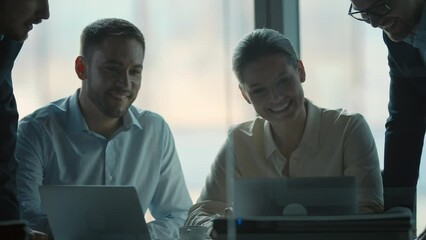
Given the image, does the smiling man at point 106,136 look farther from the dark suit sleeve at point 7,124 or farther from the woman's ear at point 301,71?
the woman's ear at point 301,71

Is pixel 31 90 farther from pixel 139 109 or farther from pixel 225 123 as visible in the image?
pixel 225 123

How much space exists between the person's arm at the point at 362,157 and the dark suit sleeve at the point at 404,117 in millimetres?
44

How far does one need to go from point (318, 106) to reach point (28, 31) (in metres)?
1.10

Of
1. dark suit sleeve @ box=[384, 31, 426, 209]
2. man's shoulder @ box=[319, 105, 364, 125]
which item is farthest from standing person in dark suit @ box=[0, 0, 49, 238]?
dark suit sleeve @ box=[384, 31, 426, 209]

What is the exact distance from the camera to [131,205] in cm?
170

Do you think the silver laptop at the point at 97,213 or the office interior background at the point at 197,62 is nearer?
the silver laptop at the point at 97,213

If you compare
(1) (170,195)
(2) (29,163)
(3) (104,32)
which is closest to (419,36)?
(1) (170,195)

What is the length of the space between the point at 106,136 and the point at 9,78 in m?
0.41

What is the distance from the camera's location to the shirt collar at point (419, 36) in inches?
78.8

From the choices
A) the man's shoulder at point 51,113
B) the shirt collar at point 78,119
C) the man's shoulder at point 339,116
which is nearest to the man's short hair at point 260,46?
the man's shoulder at point 339,116

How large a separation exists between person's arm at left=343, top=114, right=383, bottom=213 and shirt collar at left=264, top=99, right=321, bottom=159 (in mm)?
108

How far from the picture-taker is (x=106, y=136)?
7.73ft

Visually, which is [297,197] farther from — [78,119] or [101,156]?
[78,119]

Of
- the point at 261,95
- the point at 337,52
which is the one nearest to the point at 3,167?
the point at 261,95
